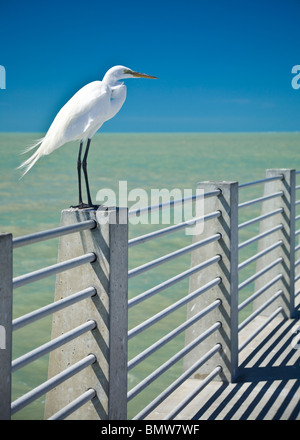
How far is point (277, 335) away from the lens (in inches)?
187

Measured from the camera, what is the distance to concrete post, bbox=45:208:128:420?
8.35 ft

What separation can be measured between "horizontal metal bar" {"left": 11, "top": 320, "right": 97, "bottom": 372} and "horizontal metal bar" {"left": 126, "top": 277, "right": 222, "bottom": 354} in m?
0.31

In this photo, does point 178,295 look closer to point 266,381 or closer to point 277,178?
point 277,178

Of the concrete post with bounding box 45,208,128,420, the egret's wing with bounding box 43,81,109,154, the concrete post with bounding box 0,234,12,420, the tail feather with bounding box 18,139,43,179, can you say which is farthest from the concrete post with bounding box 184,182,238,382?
the concrete post with bounding box 0,234,12,420

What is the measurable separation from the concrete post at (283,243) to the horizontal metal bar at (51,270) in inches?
117

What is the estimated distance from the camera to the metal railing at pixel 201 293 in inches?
89.3

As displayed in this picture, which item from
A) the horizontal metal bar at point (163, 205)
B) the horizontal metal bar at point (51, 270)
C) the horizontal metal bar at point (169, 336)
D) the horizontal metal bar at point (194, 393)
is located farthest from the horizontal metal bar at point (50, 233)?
the horizontal metal bar at point (194, 393)

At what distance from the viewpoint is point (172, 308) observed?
3.21 meters

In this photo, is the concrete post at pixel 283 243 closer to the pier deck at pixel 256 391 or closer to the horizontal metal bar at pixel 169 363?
the pier deck at pixel 256 391

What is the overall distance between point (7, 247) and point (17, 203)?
26.1 metres

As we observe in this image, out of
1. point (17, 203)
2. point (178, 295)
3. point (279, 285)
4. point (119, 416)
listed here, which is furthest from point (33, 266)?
point (17, 203)

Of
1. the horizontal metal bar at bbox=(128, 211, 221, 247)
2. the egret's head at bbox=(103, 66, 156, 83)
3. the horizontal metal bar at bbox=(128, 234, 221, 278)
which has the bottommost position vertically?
the horizontal metal bar at bbox=(128, 234, 221, 278)

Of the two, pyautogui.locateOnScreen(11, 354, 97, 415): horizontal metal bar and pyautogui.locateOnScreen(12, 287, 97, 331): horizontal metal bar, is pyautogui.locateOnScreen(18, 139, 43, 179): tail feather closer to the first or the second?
pyautogui.locateOnScreen(12, 287, 97, 331): horizontal metal bar
